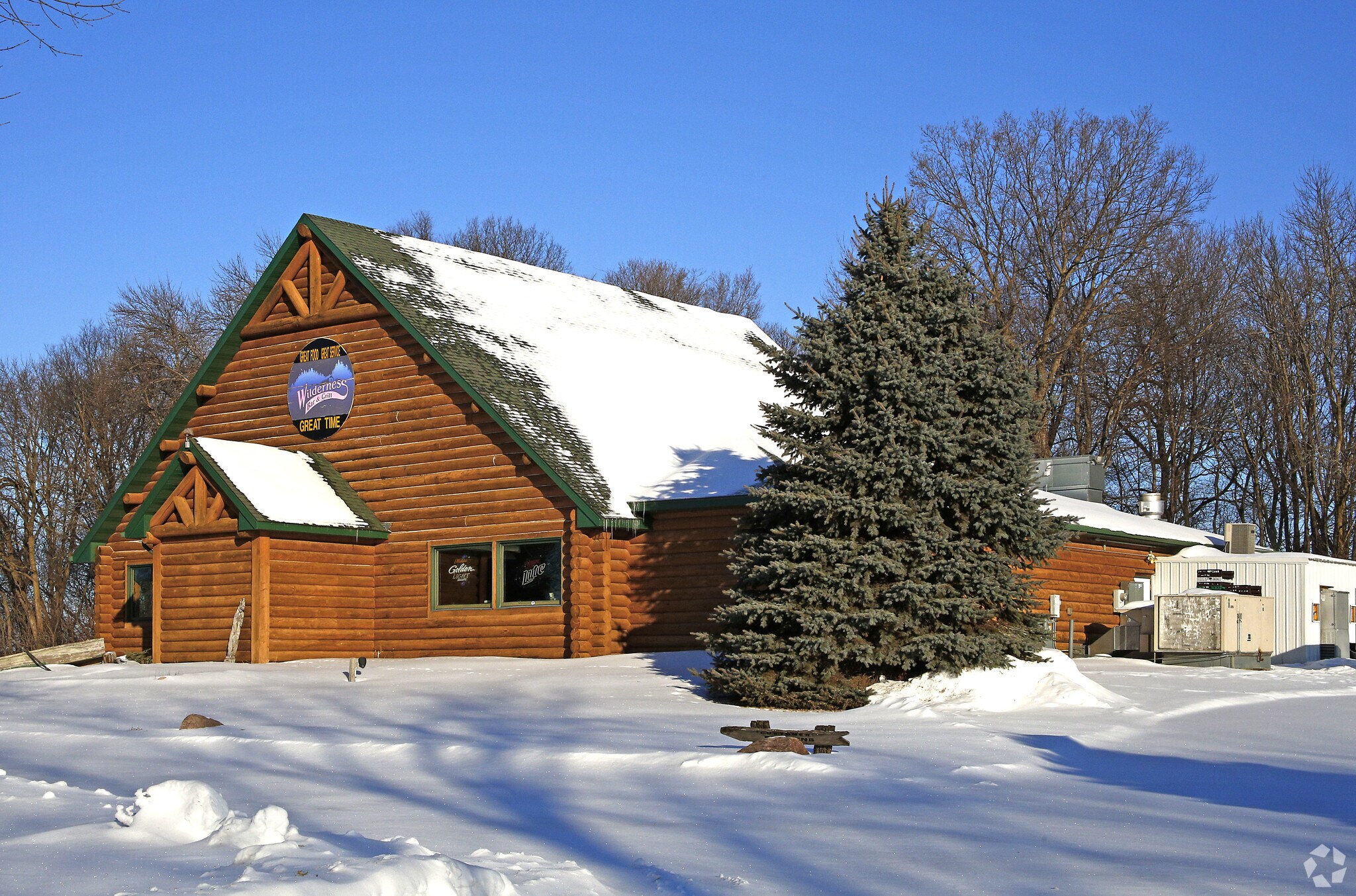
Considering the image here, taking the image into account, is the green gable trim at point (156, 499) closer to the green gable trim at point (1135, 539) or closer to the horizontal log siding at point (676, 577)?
the horizontal log siding at point (676, 577)

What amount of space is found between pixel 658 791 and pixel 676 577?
12.2 metres

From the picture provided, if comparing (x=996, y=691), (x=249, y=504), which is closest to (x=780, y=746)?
(x=996, y=691)

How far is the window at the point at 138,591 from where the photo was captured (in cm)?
2781

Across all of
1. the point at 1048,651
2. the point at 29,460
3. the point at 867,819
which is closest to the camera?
the point at 867,819

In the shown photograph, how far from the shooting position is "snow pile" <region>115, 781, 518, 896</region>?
6383 millimetres

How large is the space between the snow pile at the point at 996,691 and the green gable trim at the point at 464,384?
6688mm

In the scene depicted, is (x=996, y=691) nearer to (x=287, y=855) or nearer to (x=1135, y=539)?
(x=287, y=855)

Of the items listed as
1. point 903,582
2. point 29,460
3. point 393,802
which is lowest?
point 393,802

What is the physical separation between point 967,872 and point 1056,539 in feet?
36.2

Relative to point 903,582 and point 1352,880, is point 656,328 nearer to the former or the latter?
point 903,582

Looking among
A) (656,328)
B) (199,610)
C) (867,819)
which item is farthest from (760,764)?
(656,328)

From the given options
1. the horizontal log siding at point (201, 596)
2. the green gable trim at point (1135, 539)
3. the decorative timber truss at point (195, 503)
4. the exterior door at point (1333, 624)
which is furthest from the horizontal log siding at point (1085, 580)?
the decorative timber truss at point (195, 503)

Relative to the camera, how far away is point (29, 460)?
163 feet

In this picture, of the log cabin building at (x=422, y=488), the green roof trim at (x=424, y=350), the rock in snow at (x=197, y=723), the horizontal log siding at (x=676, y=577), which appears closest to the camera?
the rock in snow at (x=197, y=723)
